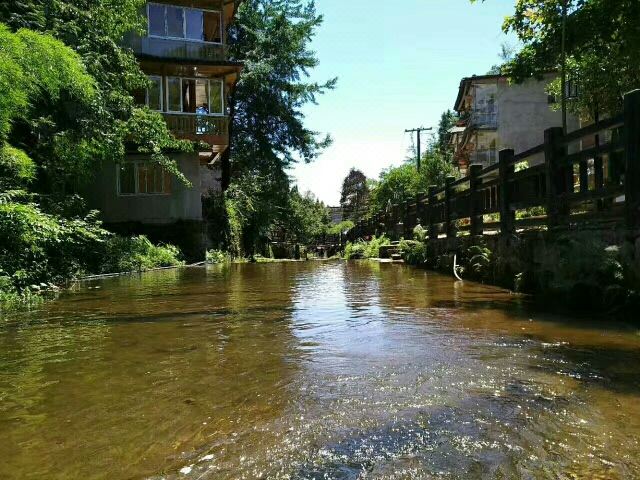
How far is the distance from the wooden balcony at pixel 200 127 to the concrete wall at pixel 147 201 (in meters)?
0.83

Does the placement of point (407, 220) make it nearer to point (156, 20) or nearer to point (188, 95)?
point (188, 95)

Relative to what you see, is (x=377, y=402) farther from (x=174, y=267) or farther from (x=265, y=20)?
(x=265, y=20)

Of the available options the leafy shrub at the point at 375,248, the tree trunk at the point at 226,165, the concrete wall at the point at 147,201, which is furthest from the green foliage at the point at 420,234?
the tree trunk at the point at 226,165

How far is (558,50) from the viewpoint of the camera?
442 inches

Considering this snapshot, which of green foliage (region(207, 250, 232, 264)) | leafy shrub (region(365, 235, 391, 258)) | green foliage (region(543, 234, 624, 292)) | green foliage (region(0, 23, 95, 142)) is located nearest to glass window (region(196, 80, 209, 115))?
green foliage (region(207, 250, 232, 264))

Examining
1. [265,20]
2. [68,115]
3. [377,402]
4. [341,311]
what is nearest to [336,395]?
Result: [377,402]

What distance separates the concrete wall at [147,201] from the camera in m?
19.8

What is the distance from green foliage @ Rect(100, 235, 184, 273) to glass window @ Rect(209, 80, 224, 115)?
6.79m

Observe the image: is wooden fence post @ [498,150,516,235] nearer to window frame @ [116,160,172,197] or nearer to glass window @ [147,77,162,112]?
window frame @ [116,160,172,197]

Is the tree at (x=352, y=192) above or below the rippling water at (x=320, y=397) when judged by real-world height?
above

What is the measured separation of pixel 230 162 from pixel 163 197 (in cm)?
949

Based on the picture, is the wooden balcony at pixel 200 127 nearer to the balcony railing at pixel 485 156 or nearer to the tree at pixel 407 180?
the tree at pixel 407 180

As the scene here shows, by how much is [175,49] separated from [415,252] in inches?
518

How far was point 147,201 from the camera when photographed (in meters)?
20.1
